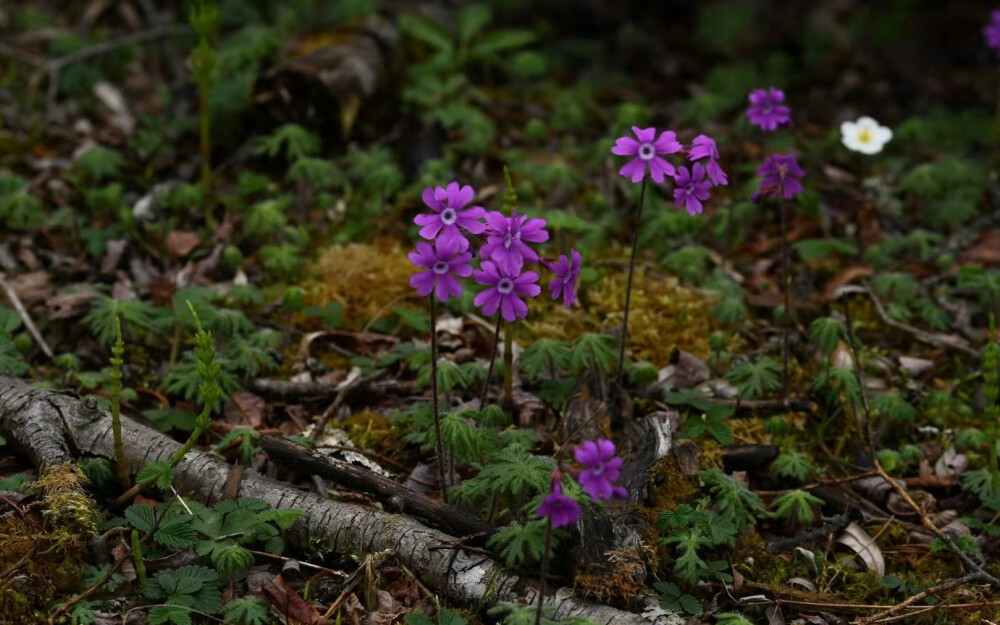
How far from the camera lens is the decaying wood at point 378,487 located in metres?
3.19

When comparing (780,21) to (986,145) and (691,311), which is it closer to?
(986,145)

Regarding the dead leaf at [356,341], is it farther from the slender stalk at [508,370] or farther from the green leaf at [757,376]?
the green leaf at [757,376]

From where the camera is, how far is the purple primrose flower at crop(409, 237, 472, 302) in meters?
2.81

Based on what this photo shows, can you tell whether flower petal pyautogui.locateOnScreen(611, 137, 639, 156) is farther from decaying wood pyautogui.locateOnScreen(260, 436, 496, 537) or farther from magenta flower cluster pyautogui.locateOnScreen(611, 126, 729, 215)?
decaying wood pyautogui.locateOnScreen(260, 436, 496, 537)

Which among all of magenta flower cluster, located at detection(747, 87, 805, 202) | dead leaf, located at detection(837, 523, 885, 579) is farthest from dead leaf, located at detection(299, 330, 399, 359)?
dead leaf, located at detection(837, 523, 885, 579)

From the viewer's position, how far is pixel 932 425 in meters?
4.20

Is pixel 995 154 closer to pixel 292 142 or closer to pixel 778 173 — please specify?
pixel 778 173

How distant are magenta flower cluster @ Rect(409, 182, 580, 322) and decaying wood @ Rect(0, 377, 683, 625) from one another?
33.8 inches

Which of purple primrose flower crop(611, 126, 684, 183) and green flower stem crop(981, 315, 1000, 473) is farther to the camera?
green flower stem crop(981, 315, 1000, 473)

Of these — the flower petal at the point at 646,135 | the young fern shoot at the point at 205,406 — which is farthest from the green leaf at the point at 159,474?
the flower petal at the point at 646,135

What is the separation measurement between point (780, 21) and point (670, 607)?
679 cm

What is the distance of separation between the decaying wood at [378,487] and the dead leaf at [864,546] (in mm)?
1493

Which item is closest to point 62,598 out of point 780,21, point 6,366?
point 6,366

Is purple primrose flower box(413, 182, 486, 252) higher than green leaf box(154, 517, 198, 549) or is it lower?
higher
